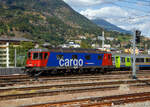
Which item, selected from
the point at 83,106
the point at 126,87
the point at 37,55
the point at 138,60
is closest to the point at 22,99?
the point at 83,106

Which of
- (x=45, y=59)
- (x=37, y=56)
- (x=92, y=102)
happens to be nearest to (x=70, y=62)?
(x=45, y=59)

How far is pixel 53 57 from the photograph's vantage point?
90.4 ft

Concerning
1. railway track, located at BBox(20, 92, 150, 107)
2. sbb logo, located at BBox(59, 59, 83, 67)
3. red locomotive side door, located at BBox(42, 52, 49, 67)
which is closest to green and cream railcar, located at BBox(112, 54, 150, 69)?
sbb logo, located at BBox(59, 59, 83, 67)

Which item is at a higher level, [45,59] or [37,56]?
[37,56]

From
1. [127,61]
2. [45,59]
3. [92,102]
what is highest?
[45,59]

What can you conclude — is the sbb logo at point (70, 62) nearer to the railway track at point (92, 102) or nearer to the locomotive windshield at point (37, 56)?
the locomotive windshield at point (37, 56)

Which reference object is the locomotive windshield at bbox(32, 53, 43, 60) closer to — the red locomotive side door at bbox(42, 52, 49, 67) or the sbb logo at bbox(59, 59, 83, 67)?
the red locomotive side door at bbox(42, 52, 49, 67)

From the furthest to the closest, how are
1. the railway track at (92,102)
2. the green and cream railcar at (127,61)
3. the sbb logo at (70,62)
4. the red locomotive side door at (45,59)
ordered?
the green and cream railcar at (127,61) < the sbb logo at (70,62) < the red locomotive side door at (45,59) < the railway track at (92,102)

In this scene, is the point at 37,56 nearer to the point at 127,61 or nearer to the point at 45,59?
the point at 45,59

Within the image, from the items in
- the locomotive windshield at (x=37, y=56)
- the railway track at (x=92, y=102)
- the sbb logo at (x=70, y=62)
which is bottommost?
the railway track at (x=92, y=102)

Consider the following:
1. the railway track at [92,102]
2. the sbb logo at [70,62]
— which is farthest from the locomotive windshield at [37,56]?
the railway track at [92,102]

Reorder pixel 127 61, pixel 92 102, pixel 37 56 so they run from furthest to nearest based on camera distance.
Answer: pixel 127 61
pixel 37 56
pixel 92 102

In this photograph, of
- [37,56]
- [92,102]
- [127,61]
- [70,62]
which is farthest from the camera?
[127,61]

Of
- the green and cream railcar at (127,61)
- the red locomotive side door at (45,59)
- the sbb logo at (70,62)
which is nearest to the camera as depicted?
the red locomotive side door at (45,59)
